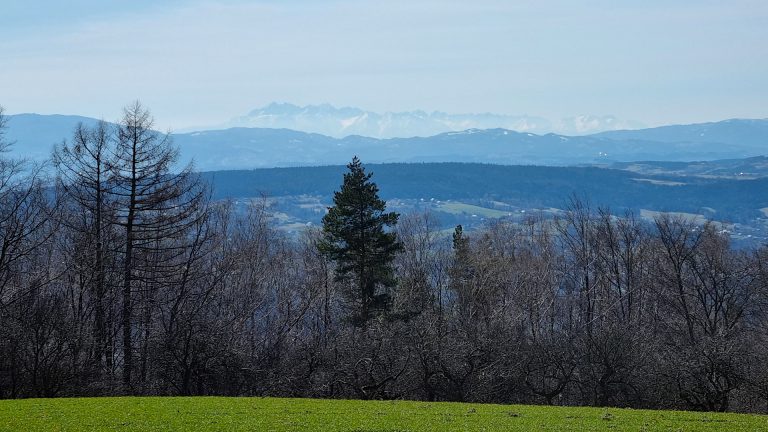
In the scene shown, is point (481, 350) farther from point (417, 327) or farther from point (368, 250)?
point (368, 250)

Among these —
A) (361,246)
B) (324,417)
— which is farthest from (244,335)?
(324,417)

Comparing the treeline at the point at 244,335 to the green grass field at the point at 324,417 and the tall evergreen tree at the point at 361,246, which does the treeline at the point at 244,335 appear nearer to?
the tall evergreen tree at the point at 361,246

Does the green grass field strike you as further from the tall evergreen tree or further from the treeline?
the tall evergreen tree

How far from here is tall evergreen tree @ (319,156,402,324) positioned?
133 feet

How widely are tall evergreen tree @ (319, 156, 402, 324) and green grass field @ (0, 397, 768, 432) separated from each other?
15303 mm

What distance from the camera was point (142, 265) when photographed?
114ft

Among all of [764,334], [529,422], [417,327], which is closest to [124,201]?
[417,327]

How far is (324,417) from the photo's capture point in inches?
846

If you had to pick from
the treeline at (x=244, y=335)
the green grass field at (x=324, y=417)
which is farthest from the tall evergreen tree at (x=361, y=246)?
the green grass field at (x=324, y=417)

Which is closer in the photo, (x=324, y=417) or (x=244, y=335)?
(x=324, y=417)

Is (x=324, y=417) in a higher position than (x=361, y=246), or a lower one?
lower

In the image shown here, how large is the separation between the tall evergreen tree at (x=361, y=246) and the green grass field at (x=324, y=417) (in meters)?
15.3

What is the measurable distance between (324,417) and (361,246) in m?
19.7

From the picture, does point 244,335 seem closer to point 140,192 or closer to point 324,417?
point 140,192
